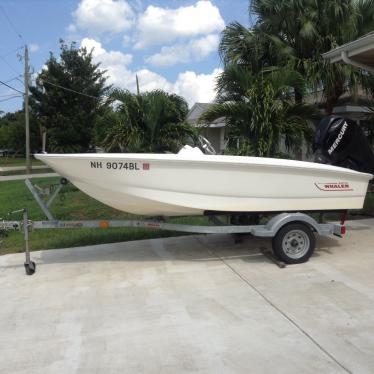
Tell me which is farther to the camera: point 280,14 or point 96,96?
point 96,96

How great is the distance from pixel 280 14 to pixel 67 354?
903 centimetres

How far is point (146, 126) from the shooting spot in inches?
416

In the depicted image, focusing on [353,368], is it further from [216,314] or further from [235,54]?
[235,54]

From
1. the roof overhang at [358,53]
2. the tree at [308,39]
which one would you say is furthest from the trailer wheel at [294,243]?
the tree at [308,39]

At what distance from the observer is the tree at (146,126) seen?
1037 centimetres

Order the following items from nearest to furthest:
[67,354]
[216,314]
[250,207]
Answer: [67,354], [216,314], [250,207]

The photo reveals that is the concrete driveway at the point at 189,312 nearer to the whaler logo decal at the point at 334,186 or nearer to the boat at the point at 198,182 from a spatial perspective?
the boat at the point at 198,182

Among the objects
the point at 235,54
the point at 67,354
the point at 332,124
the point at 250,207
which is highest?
the point at 235,54

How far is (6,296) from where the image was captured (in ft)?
16.5

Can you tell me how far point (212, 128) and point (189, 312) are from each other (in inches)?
396

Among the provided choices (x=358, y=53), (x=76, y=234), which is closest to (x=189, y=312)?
(x=76, y=234)

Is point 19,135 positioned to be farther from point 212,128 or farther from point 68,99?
point 212,128

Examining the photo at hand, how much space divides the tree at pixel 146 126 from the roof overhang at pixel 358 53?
337 cm

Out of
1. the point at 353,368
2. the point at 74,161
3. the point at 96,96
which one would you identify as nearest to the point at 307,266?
the point at 353,368
